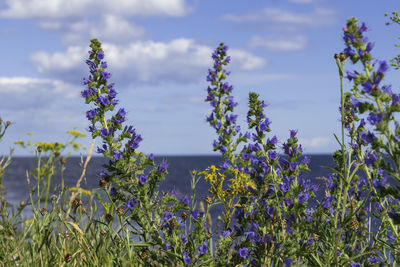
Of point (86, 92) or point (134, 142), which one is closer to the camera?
point (134, 142)

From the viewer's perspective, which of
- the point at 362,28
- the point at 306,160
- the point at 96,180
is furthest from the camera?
the point at 96,180

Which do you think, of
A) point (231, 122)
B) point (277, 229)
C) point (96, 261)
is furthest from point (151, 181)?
point (231, 122)

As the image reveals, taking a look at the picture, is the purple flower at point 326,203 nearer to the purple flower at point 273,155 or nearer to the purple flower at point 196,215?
the purple flower at point 273,155

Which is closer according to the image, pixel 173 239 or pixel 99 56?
pixel 173 239

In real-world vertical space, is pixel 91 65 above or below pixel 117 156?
above

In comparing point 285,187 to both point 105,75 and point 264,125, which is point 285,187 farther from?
point 105,75

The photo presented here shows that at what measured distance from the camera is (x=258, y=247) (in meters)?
4.42

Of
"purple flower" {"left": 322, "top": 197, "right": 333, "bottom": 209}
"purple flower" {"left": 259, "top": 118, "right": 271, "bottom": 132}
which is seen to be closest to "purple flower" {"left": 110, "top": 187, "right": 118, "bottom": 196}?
"purple flower" {"left": 259, "top": 118, "right": 271, "bottom": 132}

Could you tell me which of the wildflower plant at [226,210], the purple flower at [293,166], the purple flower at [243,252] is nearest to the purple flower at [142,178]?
the wildflower plant at [226,210]

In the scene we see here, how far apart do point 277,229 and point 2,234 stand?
101 inches

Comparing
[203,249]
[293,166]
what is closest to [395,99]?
[293,166]

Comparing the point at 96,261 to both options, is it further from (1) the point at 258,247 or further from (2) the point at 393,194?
(2) the point at 393,194

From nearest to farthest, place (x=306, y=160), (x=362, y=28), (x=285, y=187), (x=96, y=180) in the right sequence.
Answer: (x=362, y=28) < (x=285, y=187) < (x=306, y=160) < (x=96, y=180)

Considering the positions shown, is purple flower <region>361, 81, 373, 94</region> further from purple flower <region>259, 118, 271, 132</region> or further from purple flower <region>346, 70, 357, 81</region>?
purple flower <region>259, 118, 271, 132</region>
